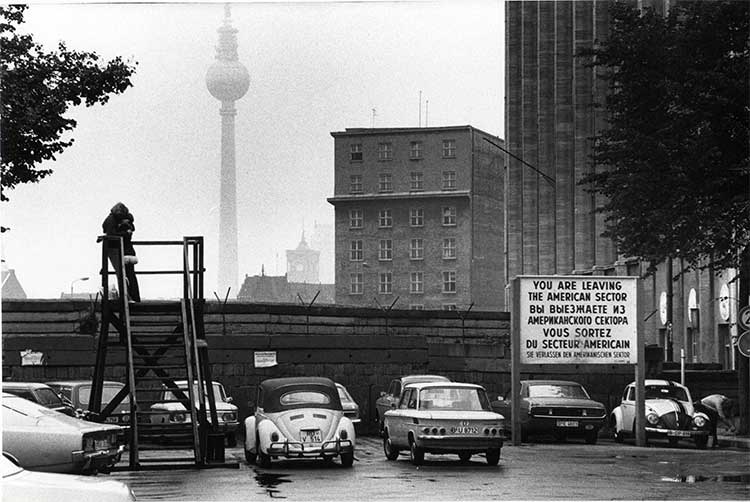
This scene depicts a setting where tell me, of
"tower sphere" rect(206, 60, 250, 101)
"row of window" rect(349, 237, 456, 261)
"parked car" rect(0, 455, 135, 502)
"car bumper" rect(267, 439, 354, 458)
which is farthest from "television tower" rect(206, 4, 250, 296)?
"parked car" rect(0, 455, 135, 502)

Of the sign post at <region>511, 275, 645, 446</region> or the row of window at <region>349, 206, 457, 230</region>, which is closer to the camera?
the sign post at <region>511, 275, 645, 446</region>

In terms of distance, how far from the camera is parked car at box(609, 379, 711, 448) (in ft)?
96.0

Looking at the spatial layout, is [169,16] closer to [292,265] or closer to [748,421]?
[748,421]

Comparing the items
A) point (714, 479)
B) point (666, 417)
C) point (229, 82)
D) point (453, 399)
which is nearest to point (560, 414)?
point (666, 417)

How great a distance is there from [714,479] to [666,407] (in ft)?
33.7

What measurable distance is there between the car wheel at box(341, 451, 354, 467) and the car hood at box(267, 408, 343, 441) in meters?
0.39

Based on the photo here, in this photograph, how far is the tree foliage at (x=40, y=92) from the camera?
21.8m

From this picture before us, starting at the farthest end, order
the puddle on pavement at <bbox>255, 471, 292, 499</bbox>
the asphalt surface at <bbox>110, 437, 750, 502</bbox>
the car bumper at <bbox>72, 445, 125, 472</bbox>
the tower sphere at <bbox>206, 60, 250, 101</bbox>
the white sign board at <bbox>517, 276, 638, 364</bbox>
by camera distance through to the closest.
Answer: the tower sphere at <bbox>206, 60, 250, 101</bbox>, the white sign board at <bbox>517, 276, 638, 364</bbox>, the puddle on pavement at <bbox>255, 471, 292, 499</bbox>, the asphalt surface at <bbox>110, 437, 750, 502</bbox>, the car bumper at <bbox>72, 445, 125, 472</bbox>

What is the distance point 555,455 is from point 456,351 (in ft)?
57.7

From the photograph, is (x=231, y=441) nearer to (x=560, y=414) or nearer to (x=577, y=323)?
(x=560, y=414)

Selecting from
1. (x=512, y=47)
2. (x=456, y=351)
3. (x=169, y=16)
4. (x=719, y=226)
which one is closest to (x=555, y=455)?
(x=719, y=226)

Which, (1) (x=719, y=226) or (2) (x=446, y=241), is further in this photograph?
(2) (x=446, y=241)

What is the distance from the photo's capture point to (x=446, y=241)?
41281 millimetres

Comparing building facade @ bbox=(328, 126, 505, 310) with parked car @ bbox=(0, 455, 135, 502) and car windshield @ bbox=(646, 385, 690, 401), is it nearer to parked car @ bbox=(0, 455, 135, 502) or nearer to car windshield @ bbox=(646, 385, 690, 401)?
car windshield @ bbox=(646, 385, 690, 401)
